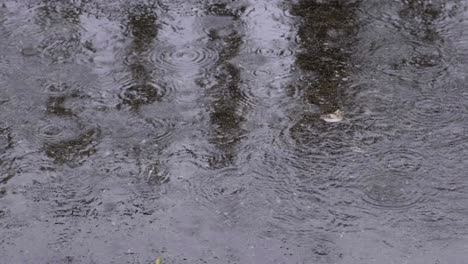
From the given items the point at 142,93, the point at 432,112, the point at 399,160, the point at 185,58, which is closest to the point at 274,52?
the point at 185,58

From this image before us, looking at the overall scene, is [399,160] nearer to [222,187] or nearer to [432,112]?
[432,112]

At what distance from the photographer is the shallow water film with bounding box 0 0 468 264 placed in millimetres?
5289

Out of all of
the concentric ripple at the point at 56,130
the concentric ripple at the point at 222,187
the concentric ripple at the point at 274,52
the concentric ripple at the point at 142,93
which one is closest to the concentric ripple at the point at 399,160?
the concentric ripple at the point at 222,187

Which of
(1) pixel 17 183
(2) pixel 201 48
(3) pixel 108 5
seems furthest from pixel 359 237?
(3) pixel 108 5

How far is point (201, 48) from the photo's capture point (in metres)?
7.76

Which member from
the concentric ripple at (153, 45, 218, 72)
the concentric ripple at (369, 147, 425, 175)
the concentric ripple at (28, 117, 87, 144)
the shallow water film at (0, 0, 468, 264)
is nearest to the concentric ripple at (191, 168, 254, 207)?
the shallow water film at (0, 0, 468, 264)

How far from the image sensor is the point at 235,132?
6.36m

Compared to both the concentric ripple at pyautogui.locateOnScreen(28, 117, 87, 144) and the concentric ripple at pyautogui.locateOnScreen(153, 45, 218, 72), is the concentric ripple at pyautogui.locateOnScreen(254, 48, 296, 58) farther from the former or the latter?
the concentric ripple at pyautogui.locateOnScreen(28, 117, 87, 144)

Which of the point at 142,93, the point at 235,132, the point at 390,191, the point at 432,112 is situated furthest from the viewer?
the point at 142,93

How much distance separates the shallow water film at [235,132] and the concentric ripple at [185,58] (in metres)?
0.02

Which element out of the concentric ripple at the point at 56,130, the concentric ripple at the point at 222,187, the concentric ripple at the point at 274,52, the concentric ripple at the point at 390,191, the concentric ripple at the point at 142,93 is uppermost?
the concentric ripple at the point at 274,52

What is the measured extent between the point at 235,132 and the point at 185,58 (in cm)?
155

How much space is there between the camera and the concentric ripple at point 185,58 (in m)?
7.42

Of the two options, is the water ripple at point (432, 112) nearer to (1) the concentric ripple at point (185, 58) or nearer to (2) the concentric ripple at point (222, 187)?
(2) the concentric ripple at point (222, 187)
